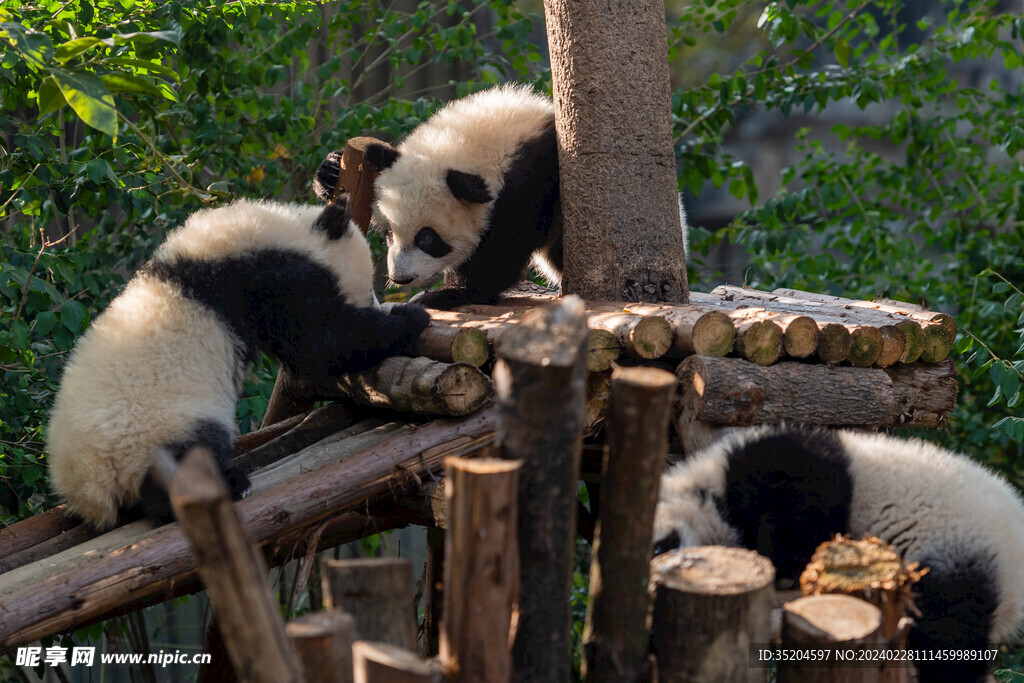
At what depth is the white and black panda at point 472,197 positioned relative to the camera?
3.47 m

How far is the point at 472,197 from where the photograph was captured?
3.36m

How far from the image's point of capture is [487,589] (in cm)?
149

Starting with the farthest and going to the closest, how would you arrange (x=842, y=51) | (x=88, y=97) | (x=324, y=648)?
(x=842, y=51)
(x=88, y=97)
(x=324, y=648)

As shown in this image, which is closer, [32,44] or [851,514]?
[32,44]

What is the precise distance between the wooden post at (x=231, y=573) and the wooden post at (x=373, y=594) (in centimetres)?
33

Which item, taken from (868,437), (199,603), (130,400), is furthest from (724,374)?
(199,603)

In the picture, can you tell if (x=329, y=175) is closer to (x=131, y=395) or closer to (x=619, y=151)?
(x=619, y=151)

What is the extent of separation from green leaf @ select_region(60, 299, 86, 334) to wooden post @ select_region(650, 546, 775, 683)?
208cm

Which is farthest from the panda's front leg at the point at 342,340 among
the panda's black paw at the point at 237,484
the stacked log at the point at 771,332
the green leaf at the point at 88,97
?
the green leaf at the point at 88,97

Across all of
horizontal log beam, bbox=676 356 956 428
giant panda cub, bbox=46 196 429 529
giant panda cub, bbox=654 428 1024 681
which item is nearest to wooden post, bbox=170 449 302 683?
giant panda cub, bbox=654 428 1024 681

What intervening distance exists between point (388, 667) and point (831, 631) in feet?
2.82

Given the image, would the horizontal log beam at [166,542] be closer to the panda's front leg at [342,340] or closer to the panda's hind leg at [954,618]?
the panda's front leg at [342,340]

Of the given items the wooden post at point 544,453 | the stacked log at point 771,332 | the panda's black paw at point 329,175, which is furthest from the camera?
the panda's black paw at point 329,175

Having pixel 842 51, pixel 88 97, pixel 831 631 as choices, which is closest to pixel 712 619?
pixel 831 631
